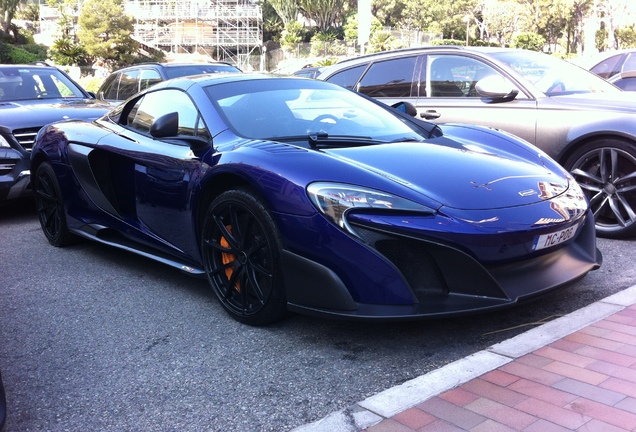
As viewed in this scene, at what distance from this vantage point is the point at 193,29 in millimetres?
71375

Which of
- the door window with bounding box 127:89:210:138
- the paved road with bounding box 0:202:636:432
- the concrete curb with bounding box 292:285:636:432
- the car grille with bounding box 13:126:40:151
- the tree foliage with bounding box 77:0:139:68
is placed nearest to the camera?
the concrete curb with bounding box 292:285:636:432

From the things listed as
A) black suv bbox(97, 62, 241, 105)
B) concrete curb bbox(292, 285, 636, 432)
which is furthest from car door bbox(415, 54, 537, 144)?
black suv bbox(97, 62, 241, 105)

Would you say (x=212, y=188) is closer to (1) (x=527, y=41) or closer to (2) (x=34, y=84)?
(2) (x=34, y=84)

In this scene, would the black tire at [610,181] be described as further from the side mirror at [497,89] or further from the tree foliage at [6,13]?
the tree foliage at [6,13]

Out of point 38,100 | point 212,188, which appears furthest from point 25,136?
point 212,188

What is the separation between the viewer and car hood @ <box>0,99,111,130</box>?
715cm

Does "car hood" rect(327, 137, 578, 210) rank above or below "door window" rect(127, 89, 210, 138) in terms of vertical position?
below

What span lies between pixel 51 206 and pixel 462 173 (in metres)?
3.66

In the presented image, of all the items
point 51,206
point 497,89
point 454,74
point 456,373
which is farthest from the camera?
point 454,74

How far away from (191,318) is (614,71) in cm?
878

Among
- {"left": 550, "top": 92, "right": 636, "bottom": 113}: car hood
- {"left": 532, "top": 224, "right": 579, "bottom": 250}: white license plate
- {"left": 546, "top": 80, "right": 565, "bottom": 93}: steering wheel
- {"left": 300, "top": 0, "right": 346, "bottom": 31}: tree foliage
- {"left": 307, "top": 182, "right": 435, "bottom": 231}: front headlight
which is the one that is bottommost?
{"left": 532, "top": 224, "right": 579, "bottom": 250}: white license plate

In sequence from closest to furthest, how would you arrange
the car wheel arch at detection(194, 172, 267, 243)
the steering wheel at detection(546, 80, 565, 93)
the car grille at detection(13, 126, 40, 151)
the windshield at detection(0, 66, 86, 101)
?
the car wheel arch at detection(194, 172, 267, 243), the steering wheel at detection(546, 80, 565, 93), the car grille at detection(13, 126, 40, 151), the windshield at detection(0, 66, 86, 101)

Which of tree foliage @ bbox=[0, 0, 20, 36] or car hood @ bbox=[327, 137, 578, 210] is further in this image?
tree foliage @ bbox=[0, 0, 20, 36]

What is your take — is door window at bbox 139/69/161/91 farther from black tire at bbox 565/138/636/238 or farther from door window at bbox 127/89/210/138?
black tire at bbox 565/138/636/238
